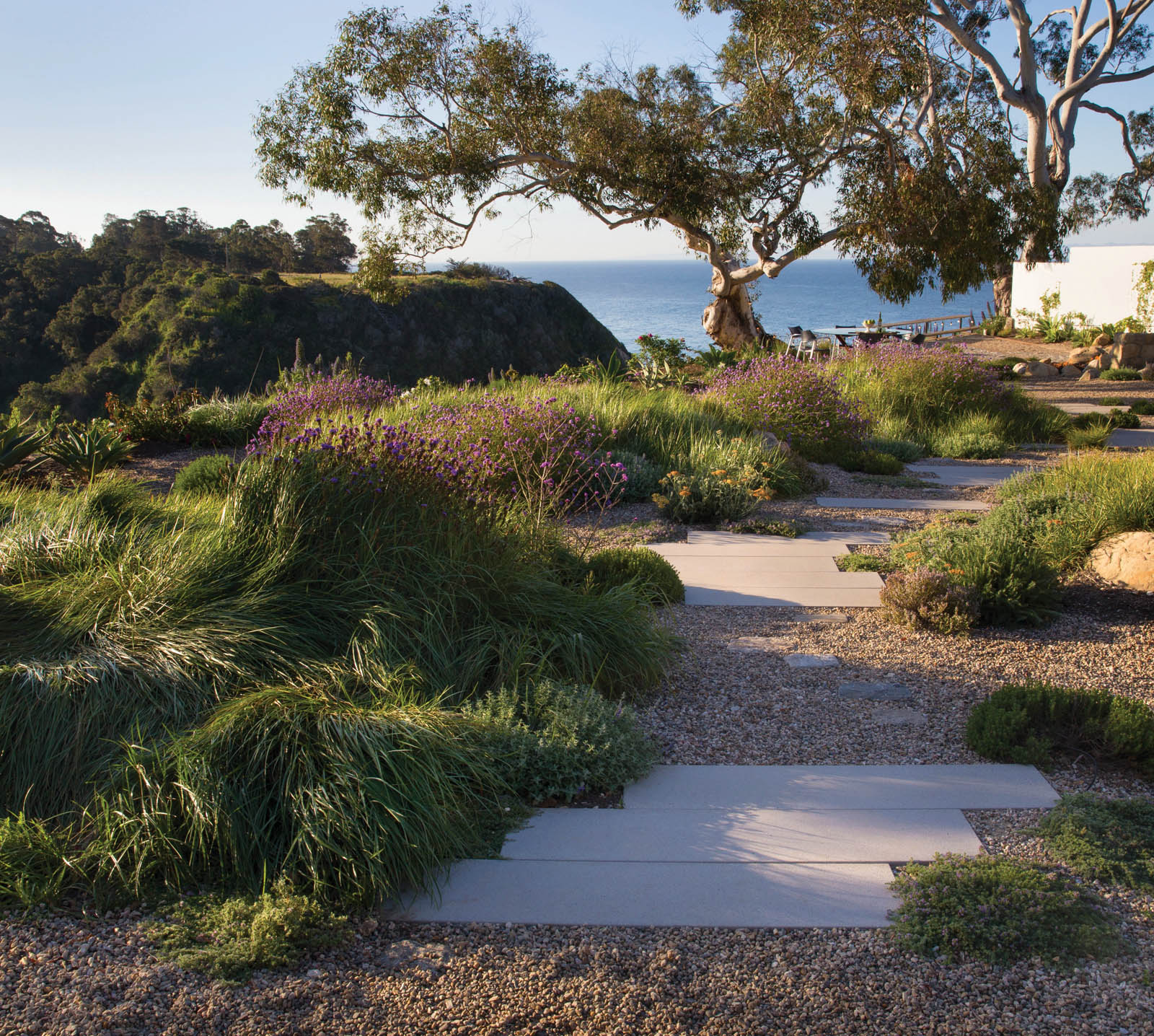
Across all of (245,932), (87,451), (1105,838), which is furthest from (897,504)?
(87,451)

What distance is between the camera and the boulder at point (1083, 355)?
56.0 ft

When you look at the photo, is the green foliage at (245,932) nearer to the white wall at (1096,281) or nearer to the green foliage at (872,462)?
the green foliage at (872,462)

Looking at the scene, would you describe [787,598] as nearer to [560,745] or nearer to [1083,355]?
[560,745]

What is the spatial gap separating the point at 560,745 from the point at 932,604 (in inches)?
90.9

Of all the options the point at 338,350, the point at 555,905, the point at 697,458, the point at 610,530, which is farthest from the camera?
the point at 338,350

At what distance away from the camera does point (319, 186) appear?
13414 millimetres

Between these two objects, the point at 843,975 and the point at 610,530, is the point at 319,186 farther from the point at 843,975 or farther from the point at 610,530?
the point at 843,975

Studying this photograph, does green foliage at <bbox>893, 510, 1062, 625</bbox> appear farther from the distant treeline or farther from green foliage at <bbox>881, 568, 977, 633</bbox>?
the distant treeline

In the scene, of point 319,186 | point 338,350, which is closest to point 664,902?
point 319,186

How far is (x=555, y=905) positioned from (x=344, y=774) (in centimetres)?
64

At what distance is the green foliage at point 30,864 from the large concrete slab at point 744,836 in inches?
44.7

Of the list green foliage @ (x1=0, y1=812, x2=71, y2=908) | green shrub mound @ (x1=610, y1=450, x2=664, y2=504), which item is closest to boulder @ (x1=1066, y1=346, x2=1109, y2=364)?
green shrub mound @ (x1=610, y1=450, x2=664, y2=504)

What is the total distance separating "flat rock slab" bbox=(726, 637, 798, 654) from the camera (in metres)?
3.90

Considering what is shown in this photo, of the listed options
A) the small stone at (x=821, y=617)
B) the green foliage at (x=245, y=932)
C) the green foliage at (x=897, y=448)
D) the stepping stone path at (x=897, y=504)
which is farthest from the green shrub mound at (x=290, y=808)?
the green foliage at (x=897, y=448)
